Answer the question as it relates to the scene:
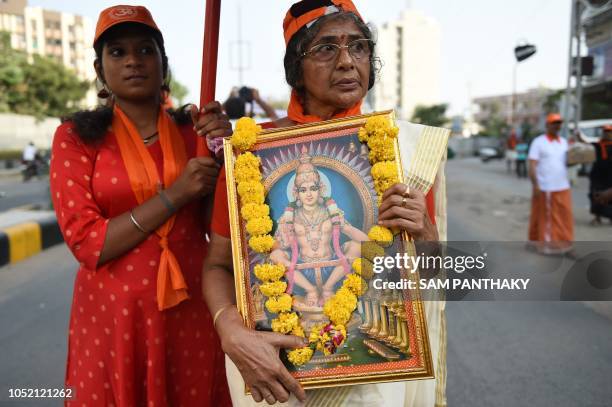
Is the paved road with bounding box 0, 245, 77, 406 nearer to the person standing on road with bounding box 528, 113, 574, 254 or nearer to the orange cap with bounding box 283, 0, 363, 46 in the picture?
the orange cap with bounding box 283, 0, 363, 46

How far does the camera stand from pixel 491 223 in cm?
959

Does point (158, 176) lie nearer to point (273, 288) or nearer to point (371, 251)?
point (273, 288)

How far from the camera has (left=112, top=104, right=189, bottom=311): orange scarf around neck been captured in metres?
1.73

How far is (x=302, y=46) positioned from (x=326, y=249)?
0.61m

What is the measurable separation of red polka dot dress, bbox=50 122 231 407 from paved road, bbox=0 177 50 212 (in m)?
9.60

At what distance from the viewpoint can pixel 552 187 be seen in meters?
6.90

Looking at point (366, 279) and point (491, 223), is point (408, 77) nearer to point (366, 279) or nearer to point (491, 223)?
point (491, 223)

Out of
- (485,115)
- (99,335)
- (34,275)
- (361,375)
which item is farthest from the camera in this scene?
(485,115)

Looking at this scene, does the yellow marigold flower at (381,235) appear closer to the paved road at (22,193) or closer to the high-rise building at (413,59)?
the paved road at (22,193)

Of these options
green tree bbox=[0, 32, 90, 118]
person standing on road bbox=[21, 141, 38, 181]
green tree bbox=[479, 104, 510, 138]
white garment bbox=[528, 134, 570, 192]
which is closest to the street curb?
white garment bbox=[528, 134, 570, 192]

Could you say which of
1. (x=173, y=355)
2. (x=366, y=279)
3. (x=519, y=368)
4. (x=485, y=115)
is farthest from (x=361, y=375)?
(x=485, y=115)

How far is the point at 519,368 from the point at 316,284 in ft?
9.07

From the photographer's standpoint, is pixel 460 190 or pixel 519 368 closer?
pixel 519 368

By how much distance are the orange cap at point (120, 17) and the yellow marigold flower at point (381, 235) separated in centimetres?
107
